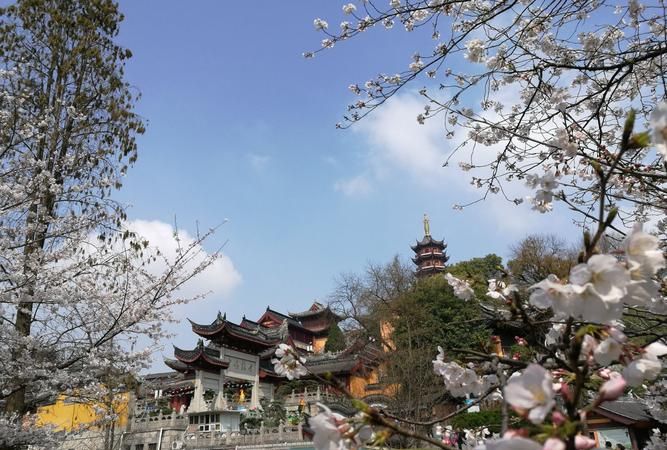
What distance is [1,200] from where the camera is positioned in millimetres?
6570

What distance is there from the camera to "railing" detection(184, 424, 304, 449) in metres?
18.0

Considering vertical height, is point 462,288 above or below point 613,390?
above

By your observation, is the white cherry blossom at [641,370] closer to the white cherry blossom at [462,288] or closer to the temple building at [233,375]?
the white cherry blossom at [462,288]

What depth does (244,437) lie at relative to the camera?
728 inches

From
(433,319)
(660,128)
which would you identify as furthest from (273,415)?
(660,128)

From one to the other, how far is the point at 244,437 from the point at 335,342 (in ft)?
51.9

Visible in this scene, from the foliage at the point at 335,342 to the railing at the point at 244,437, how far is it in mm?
14629

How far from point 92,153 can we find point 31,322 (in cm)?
307

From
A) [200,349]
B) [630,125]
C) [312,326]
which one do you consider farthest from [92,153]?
[312,326]

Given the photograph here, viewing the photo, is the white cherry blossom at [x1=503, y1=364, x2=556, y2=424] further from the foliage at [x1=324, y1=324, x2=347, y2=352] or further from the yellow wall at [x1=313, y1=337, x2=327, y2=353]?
the yellow wall at [x1=313, y1=337, x2=327, y2=353]

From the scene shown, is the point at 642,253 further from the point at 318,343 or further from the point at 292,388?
the point at 318,343

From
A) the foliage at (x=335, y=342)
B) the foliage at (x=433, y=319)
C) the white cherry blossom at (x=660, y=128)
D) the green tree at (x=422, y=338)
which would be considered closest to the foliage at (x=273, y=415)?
the green tree at (x=422, y=338)

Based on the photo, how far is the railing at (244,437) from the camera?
59.1 feet

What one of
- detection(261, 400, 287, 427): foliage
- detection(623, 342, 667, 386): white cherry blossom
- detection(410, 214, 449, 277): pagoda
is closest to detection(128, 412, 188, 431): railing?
detection(261, 400, 287, 427): foliage
